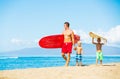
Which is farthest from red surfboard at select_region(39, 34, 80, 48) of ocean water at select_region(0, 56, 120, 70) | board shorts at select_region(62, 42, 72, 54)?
ocean water at select_region(0, 56, 120, 70)

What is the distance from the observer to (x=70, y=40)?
1294 centimetres

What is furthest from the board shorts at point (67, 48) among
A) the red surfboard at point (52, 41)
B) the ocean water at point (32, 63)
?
the ocean water at point (32, 63)

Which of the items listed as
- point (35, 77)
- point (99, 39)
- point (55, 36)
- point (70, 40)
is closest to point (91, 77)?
point (35, 77)

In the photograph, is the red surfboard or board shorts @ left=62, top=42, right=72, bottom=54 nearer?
board shorts @ left=62, top=42, right=72, bottom=54

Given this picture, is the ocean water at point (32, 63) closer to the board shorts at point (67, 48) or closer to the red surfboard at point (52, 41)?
the red surfboard at point (52, 41)

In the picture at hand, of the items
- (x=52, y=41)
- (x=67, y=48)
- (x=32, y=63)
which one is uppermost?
(x=52, y=41)

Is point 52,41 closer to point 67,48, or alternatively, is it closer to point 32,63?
point 67,48

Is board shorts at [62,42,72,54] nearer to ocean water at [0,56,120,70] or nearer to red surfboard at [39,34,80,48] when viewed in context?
red surfboard at [39,34,80,48]

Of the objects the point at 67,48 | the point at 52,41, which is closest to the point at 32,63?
the point at 52,41

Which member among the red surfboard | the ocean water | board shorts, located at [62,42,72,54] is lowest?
the ocean water

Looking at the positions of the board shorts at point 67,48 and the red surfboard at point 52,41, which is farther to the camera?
the red surfboard at point 52,41

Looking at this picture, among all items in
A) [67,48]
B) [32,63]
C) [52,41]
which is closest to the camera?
[67,48]

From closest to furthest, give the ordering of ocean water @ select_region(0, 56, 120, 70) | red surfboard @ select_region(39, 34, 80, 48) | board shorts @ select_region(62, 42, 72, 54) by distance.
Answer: board shorts @ select_region(62, 42, 72, 54) < red surfboard @ select_region(39, 34, 80, 48) < ocean water @ select_region(0, 56, 120, 70)

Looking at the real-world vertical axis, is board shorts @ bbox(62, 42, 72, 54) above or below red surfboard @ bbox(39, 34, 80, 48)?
below
